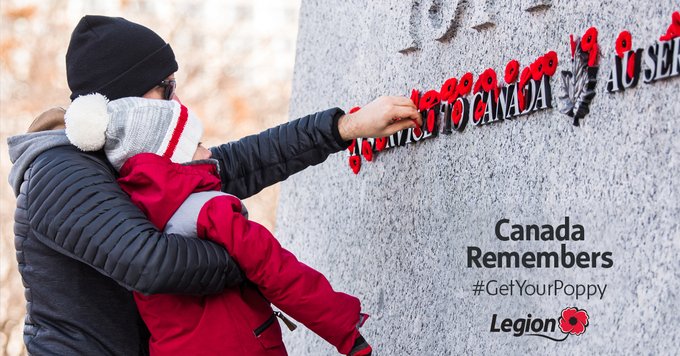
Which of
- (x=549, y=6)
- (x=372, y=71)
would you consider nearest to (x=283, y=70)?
(x=372, y=71)

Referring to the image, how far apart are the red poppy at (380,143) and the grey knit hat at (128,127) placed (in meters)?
1.09

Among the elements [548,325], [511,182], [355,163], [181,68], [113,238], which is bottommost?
[548,325]

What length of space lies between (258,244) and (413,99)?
1.14 metres

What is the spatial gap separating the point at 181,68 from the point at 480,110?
10167 mm

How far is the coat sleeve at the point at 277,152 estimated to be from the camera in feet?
11.7

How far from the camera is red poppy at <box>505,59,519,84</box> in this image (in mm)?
3018

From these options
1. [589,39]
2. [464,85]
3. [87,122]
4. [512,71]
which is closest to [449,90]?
[464,85]

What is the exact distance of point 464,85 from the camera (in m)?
3.31

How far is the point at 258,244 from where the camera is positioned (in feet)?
8.96

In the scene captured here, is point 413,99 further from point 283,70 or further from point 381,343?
point 283,70

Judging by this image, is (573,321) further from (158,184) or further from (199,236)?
(158,184)

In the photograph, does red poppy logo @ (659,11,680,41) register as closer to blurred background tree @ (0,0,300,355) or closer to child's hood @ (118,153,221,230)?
child's hood @ (118,153,221,230)

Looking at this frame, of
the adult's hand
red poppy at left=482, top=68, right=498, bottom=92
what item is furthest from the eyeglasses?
red poppy at left=482, top=68, right=498, bottom=92

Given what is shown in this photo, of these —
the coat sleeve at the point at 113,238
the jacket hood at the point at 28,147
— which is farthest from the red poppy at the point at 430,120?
the jacket hood at the point at 28,147
